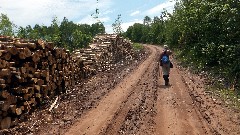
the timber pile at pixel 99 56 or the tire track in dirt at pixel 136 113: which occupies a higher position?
the timber pile at pixel 99 56

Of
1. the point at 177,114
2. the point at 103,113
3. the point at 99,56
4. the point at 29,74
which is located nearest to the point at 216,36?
the point at 99,56

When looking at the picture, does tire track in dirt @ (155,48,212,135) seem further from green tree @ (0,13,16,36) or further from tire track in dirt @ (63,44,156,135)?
green tree @ (0,13,16,36)

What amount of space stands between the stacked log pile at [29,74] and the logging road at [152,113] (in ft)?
6.18

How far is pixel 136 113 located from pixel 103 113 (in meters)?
1.09

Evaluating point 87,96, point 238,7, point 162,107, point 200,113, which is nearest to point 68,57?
point 87,96

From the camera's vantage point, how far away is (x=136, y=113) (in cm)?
1135

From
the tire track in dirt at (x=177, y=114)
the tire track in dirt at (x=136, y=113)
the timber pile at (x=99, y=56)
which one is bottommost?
the tire track in dirt at (x=177, y=114)

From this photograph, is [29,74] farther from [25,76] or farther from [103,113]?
[103,113]

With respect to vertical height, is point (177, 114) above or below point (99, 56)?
below

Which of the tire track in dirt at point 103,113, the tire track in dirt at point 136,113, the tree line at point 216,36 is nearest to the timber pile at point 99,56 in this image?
the tire track in dirt at point 103,113

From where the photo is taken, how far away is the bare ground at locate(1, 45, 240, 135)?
31.9 feet

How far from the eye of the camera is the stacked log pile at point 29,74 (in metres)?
10.2

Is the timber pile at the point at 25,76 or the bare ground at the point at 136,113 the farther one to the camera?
the timber pile at the point at 25,76

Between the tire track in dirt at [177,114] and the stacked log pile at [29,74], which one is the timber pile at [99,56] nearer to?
the stacked log pile at [29,74]
